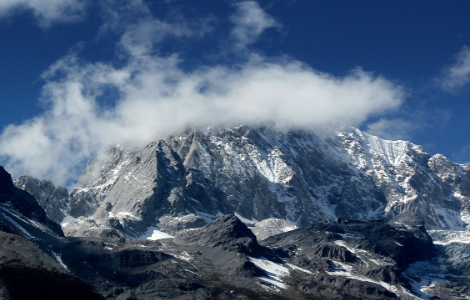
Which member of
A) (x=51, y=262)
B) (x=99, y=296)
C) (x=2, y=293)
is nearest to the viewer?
(x=2, y=293)

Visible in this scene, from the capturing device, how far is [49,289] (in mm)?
151000

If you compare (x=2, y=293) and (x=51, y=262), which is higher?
(x=51, y=262)

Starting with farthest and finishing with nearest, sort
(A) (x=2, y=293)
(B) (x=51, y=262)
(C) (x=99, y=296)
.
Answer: (B) (x=51, y=262)
(C) (x=99, y=296)
(A) (x=2, y=293)

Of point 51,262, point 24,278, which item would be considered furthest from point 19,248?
point 24,278

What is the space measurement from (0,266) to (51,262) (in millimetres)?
15066

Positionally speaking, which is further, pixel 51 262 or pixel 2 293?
pixel 51 262

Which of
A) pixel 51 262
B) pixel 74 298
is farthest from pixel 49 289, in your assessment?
pixel 51 262

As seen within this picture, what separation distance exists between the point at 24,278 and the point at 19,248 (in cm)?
2159

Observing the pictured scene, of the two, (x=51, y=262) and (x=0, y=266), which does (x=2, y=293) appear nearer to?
(x=0, y=266)

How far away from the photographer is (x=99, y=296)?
6211 inches

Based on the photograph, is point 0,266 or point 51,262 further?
point 51,262

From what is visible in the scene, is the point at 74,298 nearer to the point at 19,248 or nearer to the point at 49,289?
the point at 49,289

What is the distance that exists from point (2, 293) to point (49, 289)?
9507 millimetres

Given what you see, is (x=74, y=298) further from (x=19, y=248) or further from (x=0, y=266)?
(x=19, y=248)
